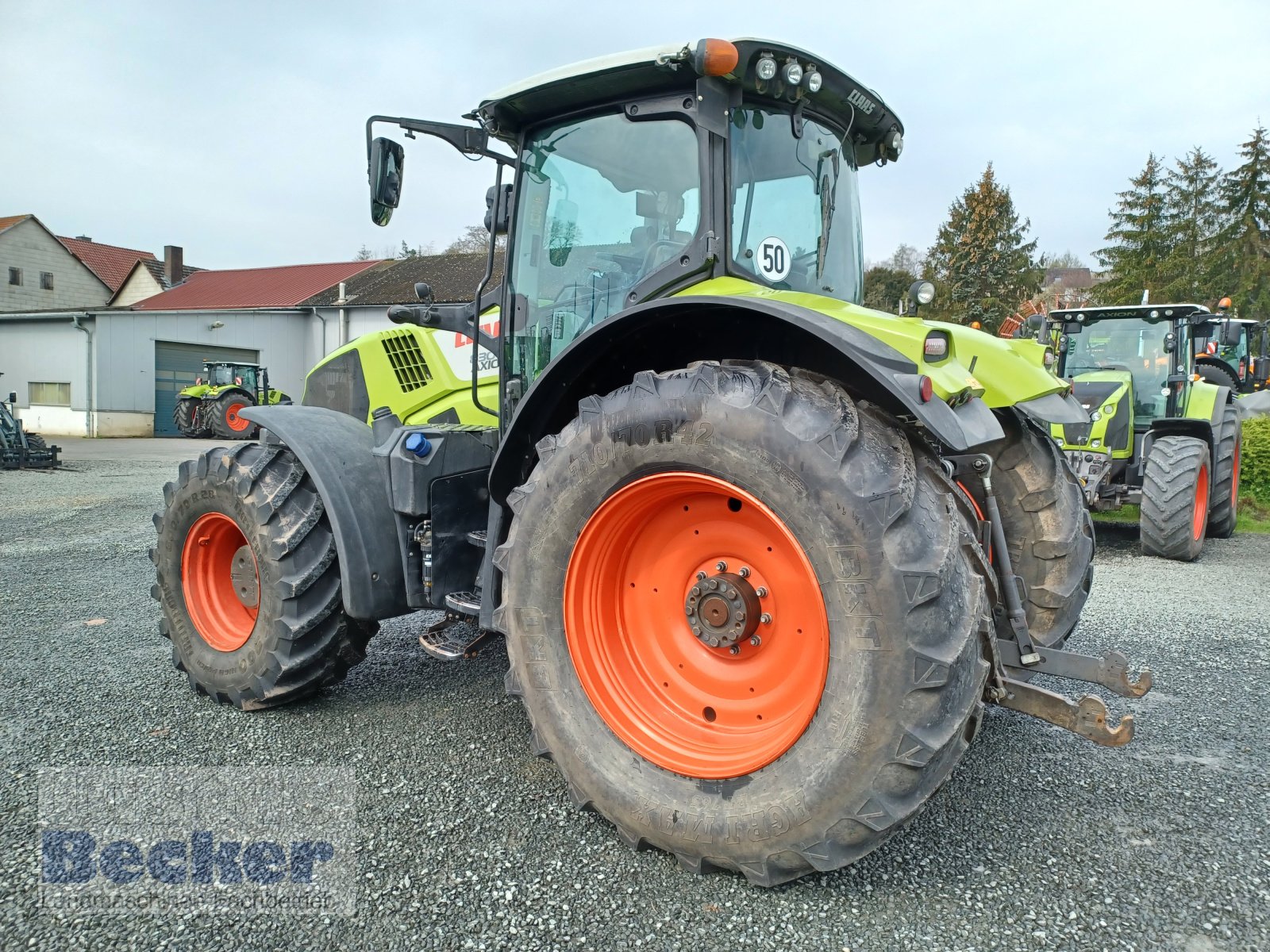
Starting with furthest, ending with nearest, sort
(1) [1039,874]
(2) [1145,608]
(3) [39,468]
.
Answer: (3) [39,468] → (2) [1145,608] → (1) [1039,874]

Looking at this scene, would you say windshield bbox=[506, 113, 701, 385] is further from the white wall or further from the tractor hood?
the white wall

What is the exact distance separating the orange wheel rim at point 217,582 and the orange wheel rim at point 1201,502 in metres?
8.04

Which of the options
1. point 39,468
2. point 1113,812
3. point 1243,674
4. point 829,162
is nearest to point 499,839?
point 1113,812

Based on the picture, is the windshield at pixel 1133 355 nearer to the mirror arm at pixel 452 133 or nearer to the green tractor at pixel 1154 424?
the green tractor at pixel 1154 424

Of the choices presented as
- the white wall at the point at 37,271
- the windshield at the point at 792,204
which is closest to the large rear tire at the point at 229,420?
the white wall at the point at 37,271

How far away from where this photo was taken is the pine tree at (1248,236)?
97.9 ft

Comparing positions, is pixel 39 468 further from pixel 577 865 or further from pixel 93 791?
pixel 577 865

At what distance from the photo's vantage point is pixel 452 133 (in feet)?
10.1

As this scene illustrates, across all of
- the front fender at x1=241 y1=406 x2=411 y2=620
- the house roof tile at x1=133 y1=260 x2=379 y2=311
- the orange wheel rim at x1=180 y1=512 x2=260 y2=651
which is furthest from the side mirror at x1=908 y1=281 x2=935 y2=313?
the house roof tile at x1=133 y1=260 x2=379 y2=311

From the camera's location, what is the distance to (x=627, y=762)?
2.34m

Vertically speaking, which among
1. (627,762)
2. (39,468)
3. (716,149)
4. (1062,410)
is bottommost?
(39,468)

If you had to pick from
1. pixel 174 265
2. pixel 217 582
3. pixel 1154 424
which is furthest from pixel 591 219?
pixel 174 265

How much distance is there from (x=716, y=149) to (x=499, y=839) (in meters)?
2.23

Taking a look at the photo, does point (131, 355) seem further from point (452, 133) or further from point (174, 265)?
point (452, 133)
